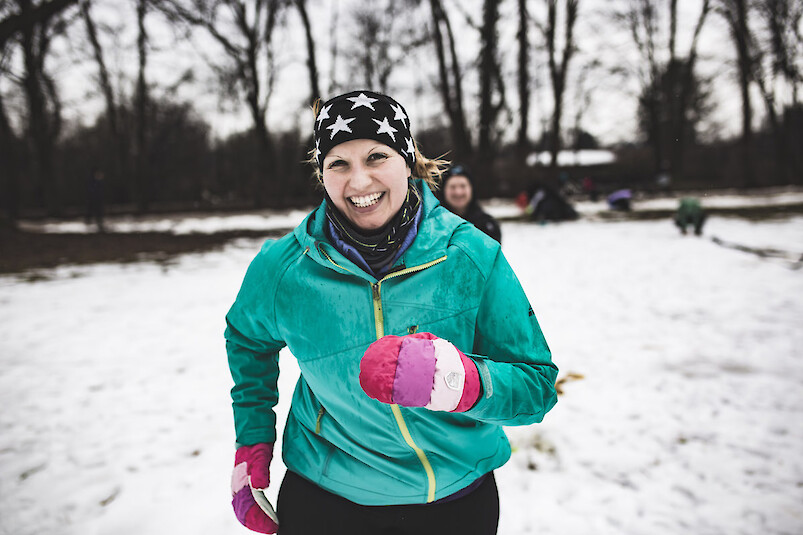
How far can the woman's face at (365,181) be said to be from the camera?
1.25m

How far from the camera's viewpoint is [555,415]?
318 cm

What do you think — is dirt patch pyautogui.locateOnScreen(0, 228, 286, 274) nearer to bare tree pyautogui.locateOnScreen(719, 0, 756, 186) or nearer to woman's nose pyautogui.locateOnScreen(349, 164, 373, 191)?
woman's nose pyautogui.locateOnScreen(349, 164, 373, 191)

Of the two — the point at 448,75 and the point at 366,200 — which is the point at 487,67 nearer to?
the point at 448,75

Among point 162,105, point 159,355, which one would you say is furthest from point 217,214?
point 159,355

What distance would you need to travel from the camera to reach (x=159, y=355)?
14.4 ft

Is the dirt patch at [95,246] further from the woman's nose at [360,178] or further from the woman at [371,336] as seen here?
the woman's nose at [360,178]

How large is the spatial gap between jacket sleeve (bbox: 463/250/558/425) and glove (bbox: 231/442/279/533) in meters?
0.69

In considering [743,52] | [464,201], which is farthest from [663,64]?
[464,201]

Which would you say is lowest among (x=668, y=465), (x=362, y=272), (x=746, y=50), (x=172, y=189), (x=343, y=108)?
(x=668, y=465)

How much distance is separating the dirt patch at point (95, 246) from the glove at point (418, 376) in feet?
30.9

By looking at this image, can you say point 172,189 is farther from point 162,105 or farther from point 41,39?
point 41,39

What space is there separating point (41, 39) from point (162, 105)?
11.3 meters

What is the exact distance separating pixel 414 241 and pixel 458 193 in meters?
3.02

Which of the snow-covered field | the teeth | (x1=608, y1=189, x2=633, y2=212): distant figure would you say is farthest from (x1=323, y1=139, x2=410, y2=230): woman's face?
(x1=608, y1=189, x2=633, y2=212): distant figure
